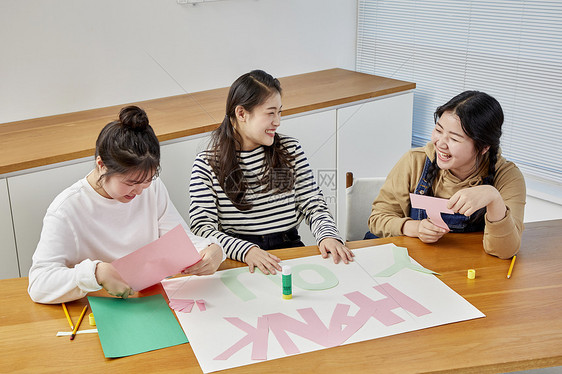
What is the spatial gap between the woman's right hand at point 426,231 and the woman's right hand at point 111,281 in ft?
2.73

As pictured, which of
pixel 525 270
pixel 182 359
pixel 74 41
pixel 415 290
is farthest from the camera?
pixel 74 41

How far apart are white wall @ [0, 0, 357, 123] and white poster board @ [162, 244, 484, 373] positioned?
55.4 inches

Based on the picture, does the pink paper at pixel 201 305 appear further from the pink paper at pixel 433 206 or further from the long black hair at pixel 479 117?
the long black hair at pixel 479 117

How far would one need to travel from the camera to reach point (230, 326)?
1.31 metres

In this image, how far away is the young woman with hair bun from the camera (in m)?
1.39

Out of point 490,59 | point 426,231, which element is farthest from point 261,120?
point 490,59

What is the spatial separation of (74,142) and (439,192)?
1322 millimetres

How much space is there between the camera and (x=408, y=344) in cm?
125

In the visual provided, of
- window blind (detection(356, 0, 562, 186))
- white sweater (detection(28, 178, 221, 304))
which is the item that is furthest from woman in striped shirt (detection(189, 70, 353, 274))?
window blind (detection(356, 0, 562, 186))

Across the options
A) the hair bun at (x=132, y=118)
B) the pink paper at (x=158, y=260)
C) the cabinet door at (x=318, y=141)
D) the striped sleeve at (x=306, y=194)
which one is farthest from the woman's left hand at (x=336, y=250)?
the cabinet door at (x=318, y=141)

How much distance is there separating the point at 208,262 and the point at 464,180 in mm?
840

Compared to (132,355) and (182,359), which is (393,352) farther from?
(132,355)

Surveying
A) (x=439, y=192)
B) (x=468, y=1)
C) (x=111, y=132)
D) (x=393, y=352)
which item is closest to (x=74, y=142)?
(x=111, y=132)

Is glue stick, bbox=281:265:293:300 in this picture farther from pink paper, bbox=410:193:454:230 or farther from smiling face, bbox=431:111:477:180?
smiling face, bbox=431:111:477:180
